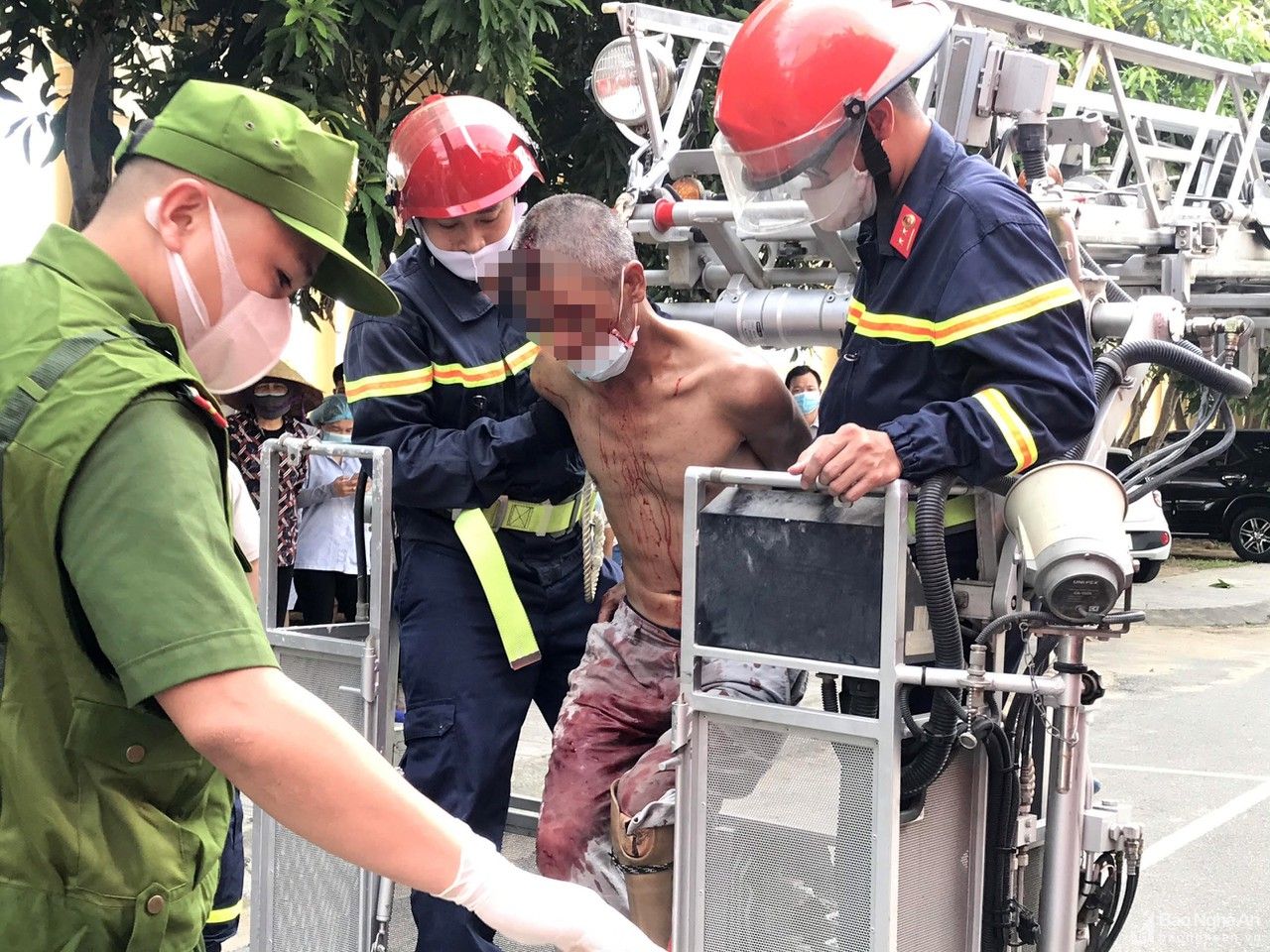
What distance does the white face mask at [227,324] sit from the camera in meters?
1.77

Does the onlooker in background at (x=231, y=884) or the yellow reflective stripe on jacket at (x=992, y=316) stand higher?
the yellow reflective stripe on jacket at (x=992, y=316)

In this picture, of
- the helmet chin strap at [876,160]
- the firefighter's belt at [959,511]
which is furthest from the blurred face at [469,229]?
the firefighter's belt at [959,511]

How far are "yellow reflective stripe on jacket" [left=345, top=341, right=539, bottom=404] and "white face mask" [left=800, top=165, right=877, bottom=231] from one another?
0.92 metres

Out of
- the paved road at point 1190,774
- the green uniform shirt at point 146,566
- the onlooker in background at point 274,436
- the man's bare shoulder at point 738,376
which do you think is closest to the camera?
the green uniform shirt at point 146,566

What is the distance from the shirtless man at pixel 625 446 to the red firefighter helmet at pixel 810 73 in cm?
44

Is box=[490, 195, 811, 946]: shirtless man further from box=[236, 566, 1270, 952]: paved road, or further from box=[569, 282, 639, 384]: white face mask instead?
box=[236, 566, 1270, 952]: paved road

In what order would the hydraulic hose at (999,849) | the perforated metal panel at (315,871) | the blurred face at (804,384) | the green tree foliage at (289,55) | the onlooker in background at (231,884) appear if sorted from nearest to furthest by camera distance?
the hydraulic hose at (999,849), the perforated metal panel at (315,871), the onlooker in background at (231,884), the green tree foliage at (289,55), the blurred face at (804,384)

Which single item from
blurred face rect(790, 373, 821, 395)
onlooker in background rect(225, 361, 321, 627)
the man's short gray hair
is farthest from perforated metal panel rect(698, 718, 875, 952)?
blurred face rect(790, 373, 821, 395)

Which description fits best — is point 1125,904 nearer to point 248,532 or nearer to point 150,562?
point 150,562

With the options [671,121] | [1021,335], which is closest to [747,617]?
[1021,335]

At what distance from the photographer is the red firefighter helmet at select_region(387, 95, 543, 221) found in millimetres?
3664

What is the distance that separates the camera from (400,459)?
360 centimetres

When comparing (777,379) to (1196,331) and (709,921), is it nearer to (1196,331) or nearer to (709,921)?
(1196,331)

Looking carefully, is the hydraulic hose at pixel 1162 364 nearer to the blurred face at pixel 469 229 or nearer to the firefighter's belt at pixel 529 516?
the firefighter's belt at pixel 529 516
